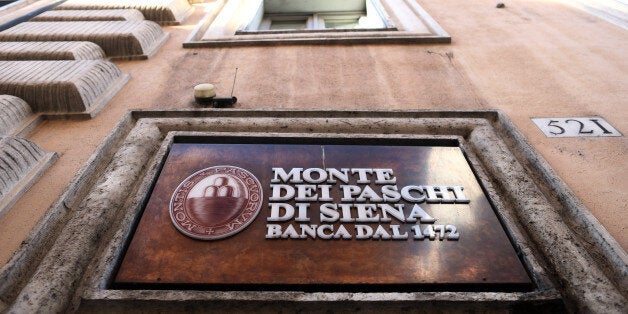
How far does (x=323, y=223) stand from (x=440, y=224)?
0.80m

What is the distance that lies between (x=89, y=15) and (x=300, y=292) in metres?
6.69

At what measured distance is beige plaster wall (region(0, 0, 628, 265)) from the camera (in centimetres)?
308

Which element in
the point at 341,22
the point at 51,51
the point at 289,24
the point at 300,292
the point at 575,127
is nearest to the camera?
the point at 300,292

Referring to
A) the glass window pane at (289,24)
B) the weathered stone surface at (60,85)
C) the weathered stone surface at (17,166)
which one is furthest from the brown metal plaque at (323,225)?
the glass window pane at (289,24)

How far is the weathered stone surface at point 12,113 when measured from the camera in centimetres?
356

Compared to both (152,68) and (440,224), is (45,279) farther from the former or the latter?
(152,68)

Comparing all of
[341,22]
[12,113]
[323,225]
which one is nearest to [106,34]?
[12,113]

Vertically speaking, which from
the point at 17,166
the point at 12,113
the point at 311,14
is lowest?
the point at 311,14

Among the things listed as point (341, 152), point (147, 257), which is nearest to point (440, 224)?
point (341, 152)

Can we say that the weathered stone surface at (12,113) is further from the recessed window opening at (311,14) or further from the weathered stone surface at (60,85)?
the recessed window opening at (311,14)

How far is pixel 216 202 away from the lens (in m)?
2.62

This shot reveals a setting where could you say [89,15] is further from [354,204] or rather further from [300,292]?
[300,292]

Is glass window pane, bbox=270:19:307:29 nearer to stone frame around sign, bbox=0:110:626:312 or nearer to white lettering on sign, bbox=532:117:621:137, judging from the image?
stone frame around sign, bbox=0:110:626:312

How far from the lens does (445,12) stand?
7277mm
